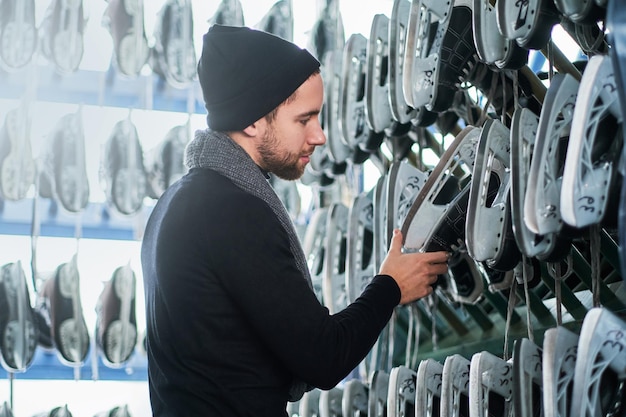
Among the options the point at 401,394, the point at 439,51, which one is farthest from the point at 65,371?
the point at 439,51

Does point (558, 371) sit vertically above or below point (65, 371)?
above

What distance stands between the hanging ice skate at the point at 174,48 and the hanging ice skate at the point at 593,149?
1743 millimetres

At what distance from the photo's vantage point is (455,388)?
1.88m

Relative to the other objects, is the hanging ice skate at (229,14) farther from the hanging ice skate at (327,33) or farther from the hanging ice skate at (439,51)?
the hanging ice skate at (439,51)

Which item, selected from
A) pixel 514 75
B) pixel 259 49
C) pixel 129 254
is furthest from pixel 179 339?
pixel 129 254

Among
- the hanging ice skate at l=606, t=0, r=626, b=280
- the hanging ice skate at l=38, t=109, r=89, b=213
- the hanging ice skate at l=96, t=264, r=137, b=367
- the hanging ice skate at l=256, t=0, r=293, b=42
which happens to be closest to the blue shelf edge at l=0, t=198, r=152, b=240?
the hanging ice skate at l=38, t=109, r=89, b=213

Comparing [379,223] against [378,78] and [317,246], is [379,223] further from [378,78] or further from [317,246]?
[317,246]

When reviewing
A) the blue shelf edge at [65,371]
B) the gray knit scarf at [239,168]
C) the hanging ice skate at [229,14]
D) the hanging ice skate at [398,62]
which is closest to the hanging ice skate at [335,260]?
the hanging ice skate at [398,62]

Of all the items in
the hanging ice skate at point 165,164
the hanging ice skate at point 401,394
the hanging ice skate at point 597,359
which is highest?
the hanging ice skate at point 165,164

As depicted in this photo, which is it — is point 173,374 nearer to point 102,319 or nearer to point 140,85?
point 102,319

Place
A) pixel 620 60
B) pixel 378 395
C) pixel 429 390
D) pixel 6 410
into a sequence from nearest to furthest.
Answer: pixel 620 60 < pixel 429 390 < pixel 378 395 < pixel 6 410

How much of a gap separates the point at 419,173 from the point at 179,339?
840mm

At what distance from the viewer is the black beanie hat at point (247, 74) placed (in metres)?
1.58

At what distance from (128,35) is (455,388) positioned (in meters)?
1.57
